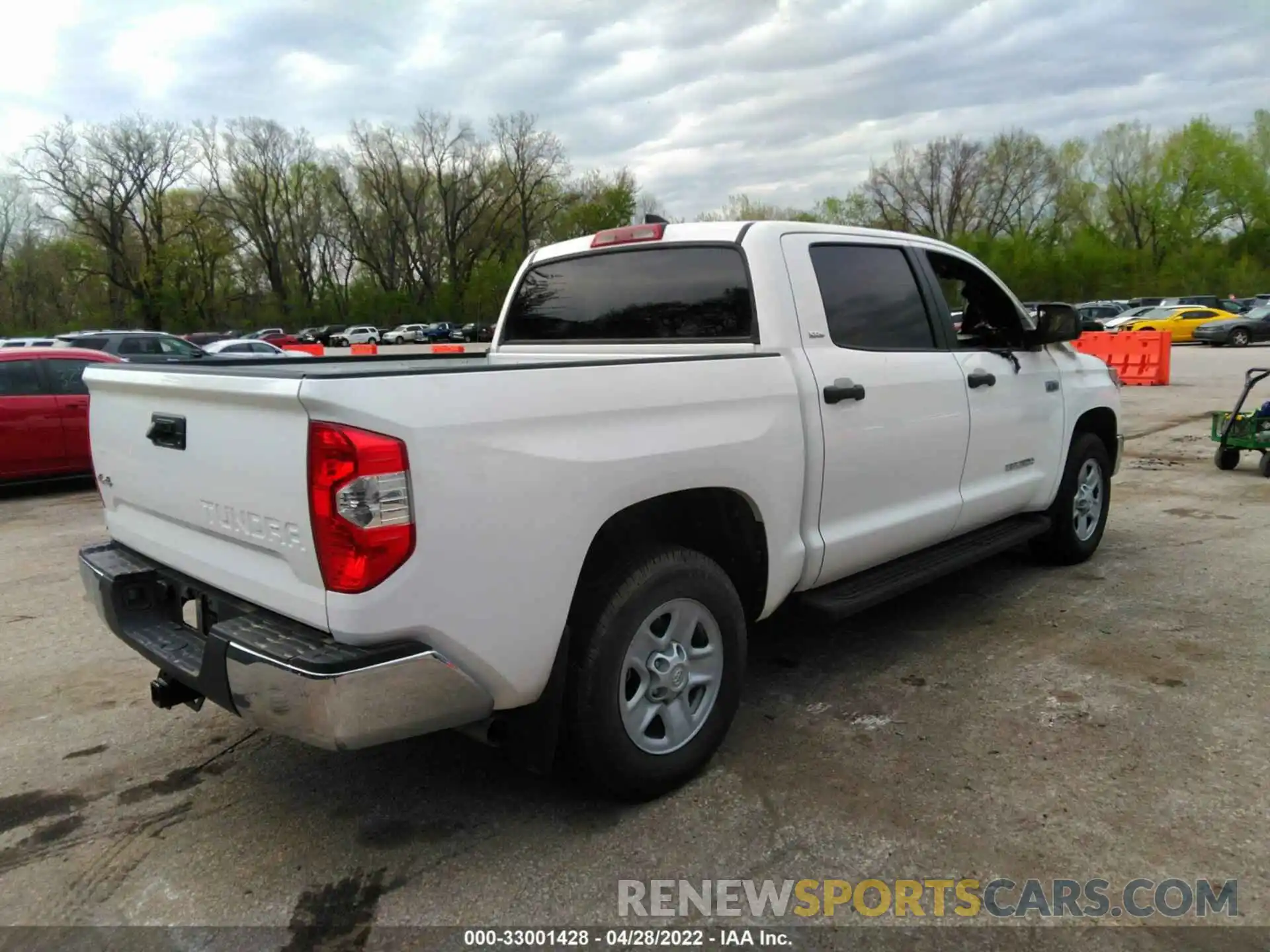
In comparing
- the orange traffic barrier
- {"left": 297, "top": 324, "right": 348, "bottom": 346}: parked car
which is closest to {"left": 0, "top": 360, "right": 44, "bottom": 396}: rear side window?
the orange traffic barrier

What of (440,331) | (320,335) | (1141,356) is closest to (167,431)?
(1141,356)

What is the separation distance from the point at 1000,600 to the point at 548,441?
11.3 feet

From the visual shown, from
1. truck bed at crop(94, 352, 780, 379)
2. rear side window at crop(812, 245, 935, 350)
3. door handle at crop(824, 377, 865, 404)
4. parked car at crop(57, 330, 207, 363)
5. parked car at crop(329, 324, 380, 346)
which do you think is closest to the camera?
truck bed at crop(94, 352, 780, 379)

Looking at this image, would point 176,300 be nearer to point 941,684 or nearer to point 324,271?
point 324,271

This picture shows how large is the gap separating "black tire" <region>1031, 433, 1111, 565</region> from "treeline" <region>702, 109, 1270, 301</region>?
58.0 metres

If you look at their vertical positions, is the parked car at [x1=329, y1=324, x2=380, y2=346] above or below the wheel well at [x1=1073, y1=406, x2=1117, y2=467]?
above

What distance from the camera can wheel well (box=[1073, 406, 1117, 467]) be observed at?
17.7ft

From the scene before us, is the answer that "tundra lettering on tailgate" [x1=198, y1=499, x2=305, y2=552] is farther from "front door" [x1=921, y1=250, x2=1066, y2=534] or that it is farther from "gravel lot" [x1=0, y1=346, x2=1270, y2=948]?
"front door" [x1=921, y1=250, x2=1066, y2=534]

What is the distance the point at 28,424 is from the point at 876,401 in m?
8.94

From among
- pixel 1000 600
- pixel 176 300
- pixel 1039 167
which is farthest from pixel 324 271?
pixel 1000 600

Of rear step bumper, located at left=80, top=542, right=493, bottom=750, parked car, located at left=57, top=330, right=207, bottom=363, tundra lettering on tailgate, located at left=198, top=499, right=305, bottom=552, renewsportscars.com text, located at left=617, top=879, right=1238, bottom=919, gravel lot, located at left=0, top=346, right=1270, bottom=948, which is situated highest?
parked car, located at left=57, top=330, right=207, bottom=363

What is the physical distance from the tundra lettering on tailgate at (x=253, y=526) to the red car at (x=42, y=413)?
7521 mm

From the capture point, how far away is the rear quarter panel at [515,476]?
2238 millimetres

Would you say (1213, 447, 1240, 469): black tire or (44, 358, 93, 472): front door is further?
(44, 358, 93, 472): front door
